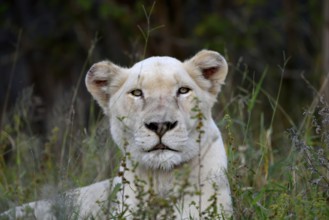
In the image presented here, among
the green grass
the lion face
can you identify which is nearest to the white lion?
the lion face

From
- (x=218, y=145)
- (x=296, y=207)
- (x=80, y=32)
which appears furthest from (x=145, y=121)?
(x=80, y=32)

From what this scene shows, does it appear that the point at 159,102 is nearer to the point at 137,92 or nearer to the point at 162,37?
the point at 137,92

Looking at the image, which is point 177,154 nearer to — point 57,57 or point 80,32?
point 80,32

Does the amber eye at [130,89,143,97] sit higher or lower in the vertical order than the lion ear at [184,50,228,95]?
lower

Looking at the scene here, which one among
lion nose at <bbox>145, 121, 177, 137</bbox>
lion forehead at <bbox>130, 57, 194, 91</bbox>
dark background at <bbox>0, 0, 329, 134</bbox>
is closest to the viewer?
lion nose at <bbox>145, 121, 177, 137</bbox>

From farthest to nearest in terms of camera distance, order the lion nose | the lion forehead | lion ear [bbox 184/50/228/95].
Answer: lion ear [bbox 184/50/228/95]
the lion forehead
the lion nose

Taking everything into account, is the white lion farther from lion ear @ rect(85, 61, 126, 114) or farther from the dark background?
the dark background

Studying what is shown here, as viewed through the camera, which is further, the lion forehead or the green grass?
the lion forehead

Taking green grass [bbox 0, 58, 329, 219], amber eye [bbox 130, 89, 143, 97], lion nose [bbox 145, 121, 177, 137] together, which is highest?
amber eye [bbox 130, 89, 143, 97]

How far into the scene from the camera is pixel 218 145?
552cm

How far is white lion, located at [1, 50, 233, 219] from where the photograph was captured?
513 centimetres

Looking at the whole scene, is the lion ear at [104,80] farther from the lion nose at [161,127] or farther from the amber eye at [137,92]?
the lion nose at [161,127]

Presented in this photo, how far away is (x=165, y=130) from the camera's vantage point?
5.09m

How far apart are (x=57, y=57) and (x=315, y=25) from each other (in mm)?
4684
